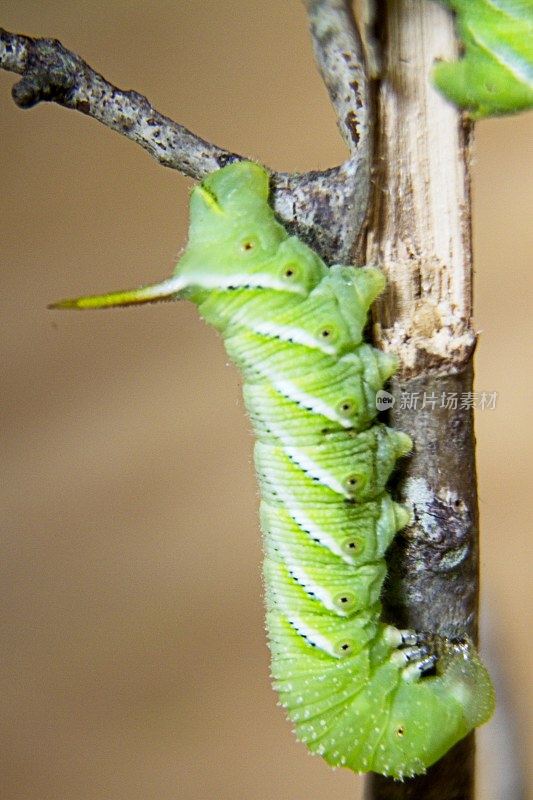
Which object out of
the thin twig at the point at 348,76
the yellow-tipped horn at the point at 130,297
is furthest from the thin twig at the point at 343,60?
the yellow-tipped horn at the point at 130,297

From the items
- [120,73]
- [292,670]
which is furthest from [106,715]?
[120,73]

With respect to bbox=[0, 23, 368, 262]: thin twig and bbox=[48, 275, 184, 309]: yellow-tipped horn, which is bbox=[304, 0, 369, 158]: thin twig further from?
bbox=[48, 275, 184, 309]: yellow-tipped horn

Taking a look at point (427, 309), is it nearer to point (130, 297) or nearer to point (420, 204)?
point (420, 204)

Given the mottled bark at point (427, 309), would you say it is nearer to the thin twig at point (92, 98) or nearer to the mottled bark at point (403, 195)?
the mottled bark at point (403, 195)


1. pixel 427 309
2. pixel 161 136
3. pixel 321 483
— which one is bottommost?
pixel 321 483

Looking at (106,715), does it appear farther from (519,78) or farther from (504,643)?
(519,78)

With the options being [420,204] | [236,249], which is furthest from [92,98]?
[420,204]
